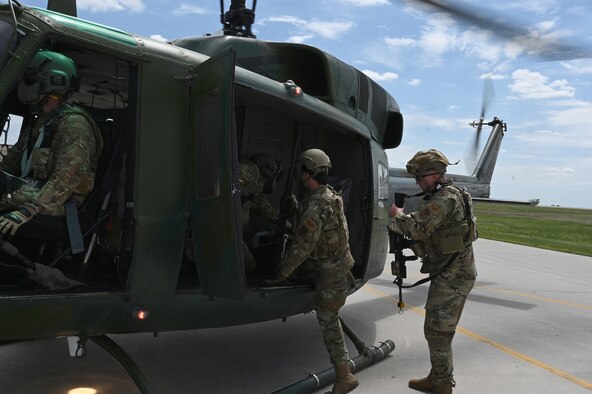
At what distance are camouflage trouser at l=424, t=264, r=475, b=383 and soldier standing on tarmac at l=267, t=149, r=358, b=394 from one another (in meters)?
0.76

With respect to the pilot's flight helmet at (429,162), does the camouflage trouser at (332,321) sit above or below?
below

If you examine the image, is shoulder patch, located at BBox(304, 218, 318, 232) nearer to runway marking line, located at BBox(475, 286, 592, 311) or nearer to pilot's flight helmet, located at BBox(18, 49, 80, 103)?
pilot's flight helmet, located at BBox(18, 49, 80, 103)

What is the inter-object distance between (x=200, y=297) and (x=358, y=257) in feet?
7.60

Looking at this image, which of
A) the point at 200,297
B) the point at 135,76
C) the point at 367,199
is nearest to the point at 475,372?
the point at 367,199

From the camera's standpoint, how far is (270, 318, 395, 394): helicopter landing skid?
396 cm

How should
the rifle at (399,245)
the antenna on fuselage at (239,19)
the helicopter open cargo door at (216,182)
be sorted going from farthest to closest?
the antenna on fuselage at (239,19)
the rifle at (399,245)
the helicopter open cargo door at (216,182)

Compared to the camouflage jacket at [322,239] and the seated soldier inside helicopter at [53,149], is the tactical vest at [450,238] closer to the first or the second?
the camouflage jacket at [322,239]

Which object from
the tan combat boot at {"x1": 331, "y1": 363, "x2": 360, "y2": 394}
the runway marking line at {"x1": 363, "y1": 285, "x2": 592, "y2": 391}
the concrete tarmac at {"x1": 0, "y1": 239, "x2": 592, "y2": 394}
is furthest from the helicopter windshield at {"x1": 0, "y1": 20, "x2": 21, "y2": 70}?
the runway marking line at {"x1": 363, "y1": 285, "x2": 592, "y2": 391}

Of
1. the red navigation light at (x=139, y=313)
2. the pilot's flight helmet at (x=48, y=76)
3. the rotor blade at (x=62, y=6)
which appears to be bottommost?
the red navigation light at (x=139, y=313)

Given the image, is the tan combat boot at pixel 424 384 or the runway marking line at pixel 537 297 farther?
the runway marking line at pixel 537 297

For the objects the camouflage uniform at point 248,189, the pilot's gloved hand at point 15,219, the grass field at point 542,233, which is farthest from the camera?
the grass field at point 542,233

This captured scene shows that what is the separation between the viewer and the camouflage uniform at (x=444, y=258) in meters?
4.27

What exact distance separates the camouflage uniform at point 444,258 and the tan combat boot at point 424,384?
3.9 inches

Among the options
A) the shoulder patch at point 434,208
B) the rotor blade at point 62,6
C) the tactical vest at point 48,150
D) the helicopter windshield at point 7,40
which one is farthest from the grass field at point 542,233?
the helicopter windshield at point 7,40
